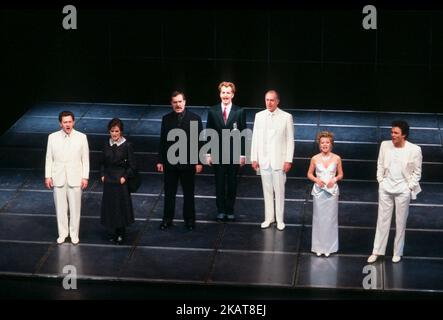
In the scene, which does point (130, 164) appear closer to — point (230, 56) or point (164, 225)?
point (164, 225)

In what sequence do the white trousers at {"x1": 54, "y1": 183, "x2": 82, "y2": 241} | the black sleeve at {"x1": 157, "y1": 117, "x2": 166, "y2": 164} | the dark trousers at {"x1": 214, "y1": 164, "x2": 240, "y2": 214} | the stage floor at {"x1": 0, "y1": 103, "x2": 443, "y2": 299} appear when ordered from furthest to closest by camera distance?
the dark trousers at {"x1": 214, "y1": 164, "x2": 240, "y2": 214} → the black sleeve at {"x1": 157, "y1": 117, "x2": 166, "y2": 164} → the white trousers at {"x1": 54, "y1": 183, "x2": 82, "y2": 241} → the stage floor at {"x1": 0, "y1": 103, "x2": 443, "y2": 299}

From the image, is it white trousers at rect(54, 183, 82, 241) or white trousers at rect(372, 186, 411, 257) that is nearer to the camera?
white trousers at rect(372, 186, 411, 257)

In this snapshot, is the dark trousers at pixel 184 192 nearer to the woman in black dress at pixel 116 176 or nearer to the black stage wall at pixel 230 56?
the woman in black dress at pixel 116 176

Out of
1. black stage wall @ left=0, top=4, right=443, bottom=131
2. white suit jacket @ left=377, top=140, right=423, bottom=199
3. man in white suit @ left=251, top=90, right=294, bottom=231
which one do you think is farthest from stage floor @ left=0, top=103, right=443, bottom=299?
black stage wall @ left=0, top=4, right=443, bottom=131

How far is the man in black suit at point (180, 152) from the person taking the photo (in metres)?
12.1

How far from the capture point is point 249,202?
13500 millimetres

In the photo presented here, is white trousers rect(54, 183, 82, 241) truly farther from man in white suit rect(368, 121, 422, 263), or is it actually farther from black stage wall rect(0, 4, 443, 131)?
black stage wall rect(0, 4, 443, 131)

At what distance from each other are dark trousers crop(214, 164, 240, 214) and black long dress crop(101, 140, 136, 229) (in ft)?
3.79

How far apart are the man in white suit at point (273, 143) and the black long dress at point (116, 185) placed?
1.45 m

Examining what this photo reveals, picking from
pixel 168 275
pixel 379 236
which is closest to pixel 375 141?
pixel 379 236

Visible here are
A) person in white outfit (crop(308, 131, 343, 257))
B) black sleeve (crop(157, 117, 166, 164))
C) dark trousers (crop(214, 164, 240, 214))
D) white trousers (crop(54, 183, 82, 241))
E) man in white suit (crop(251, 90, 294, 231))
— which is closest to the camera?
person in white outfit (crop(308, 131, 343, 257))

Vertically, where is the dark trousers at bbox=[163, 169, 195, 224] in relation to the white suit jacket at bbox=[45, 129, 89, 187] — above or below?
below

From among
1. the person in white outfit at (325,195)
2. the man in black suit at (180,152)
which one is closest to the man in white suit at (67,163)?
the man in black suit at (180,152)

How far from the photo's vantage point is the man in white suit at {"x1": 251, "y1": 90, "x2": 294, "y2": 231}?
1212cm
